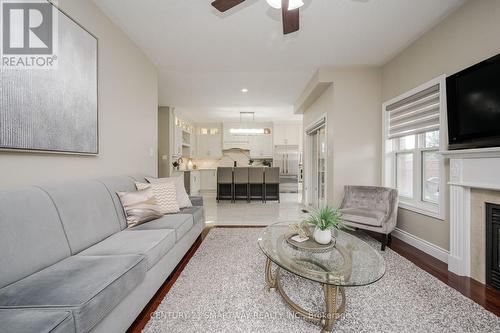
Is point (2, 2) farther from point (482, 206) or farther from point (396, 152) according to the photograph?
point (396, 152)

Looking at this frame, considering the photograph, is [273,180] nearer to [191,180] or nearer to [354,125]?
[191,180]

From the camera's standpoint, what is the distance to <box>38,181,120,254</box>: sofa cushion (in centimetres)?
145

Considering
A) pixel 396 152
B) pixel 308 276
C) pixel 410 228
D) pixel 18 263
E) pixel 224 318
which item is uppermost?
pixel 396 152

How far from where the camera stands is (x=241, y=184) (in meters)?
6.37

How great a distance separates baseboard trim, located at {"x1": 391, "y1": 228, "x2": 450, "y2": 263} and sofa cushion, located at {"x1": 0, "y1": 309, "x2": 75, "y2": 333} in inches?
125

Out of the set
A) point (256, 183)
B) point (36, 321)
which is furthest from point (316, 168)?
point (36, 321)

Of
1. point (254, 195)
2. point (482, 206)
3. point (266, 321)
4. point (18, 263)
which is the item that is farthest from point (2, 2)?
point (254, 195)

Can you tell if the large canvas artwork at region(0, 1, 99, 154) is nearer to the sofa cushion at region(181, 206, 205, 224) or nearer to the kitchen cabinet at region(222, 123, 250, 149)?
the sofa cushion at region(181, 206, 205, 224)

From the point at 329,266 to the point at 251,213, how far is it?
3.34 m

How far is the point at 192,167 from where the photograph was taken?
324 inches

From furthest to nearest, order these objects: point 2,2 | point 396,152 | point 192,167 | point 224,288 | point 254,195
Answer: point 192,167, point 254,195, point 396,152, point 224,288, point 2,2

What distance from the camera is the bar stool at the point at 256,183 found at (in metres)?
6.12

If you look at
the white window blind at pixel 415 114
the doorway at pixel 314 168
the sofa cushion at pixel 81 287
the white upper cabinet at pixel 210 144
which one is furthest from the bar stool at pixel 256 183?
the sofa cushion at pixel 81 287

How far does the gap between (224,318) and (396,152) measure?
10.7 feet
